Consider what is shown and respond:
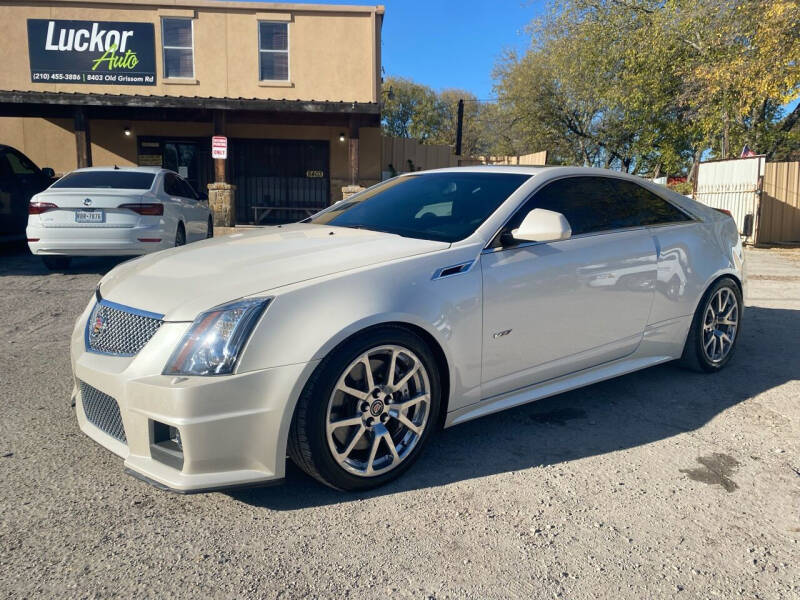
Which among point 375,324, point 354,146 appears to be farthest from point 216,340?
point 354,146

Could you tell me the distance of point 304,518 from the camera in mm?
2689

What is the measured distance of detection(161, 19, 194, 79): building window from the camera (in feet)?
56.7

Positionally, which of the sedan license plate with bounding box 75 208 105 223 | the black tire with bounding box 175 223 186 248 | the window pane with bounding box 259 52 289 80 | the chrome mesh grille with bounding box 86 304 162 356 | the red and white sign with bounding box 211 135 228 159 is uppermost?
the window pane with bounding box 259 52 289 80

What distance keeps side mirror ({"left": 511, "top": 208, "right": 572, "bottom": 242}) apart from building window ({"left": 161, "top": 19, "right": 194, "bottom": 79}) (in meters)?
16.4

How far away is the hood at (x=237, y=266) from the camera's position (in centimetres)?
271

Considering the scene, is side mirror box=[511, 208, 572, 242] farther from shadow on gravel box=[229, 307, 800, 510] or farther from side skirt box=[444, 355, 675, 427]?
shadow on gravel box=[229, 307, 800, 510]

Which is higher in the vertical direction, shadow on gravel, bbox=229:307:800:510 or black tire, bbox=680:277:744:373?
black tire, bbox=680:277:744:373

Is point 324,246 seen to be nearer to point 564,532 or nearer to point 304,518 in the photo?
point 304,518

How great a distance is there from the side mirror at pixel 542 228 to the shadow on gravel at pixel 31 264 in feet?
24.2

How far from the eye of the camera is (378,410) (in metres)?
2.91

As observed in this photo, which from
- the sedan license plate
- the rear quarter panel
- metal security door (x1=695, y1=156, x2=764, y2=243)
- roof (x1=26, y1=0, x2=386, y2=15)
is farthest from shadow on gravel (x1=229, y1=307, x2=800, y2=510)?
roof (x1=26, y1=0, x2=386, y2=15)

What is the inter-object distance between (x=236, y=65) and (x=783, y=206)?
14.6m

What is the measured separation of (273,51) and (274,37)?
0.40m

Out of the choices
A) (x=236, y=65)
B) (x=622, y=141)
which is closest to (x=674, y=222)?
(x=236, y=65)
